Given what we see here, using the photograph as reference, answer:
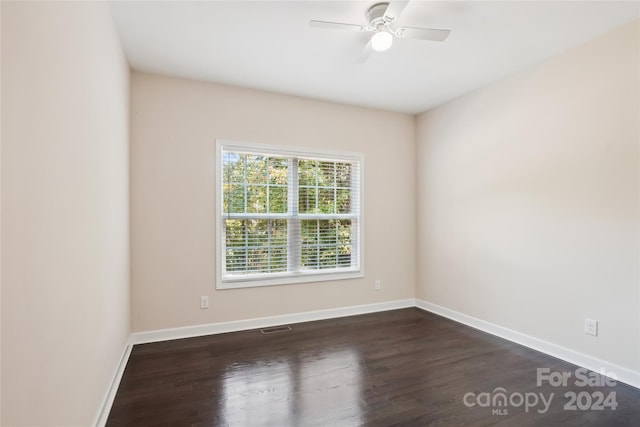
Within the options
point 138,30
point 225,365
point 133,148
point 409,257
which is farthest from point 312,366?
point 138,30

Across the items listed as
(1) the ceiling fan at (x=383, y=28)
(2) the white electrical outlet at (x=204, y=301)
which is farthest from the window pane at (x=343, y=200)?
(1) the ceiling fan at (x=383, y=28)

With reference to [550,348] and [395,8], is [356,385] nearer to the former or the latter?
[550,348]

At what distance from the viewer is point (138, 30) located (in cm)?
248

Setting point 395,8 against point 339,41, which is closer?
point 395,8

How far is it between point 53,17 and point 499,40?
115 inches

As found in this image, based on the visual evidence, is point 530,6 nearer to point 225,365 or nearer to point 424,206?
point 424,206

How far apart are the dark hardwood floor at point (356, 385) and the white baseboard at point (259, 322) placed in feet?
0.37

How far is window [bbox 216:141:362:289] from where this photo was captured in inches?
141

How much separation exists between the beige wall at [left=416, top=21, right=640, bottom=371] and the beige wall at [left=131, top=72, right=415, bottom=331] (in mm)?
1410

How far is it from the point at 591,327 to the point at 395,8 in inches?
113

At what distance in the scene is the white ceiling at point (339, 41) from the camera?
2225 mm

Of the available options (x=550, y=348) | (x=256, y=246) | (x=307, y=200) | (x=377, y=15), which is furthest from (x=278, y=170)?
(x=550, y=348)

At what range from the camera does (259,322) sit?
11.9ft

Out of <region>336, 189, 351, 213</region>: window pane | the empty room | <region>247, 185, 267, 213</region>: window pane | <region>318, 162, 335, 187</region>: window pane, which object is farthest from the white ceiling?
<region>336, 189, 351, 213</region>: window pane
